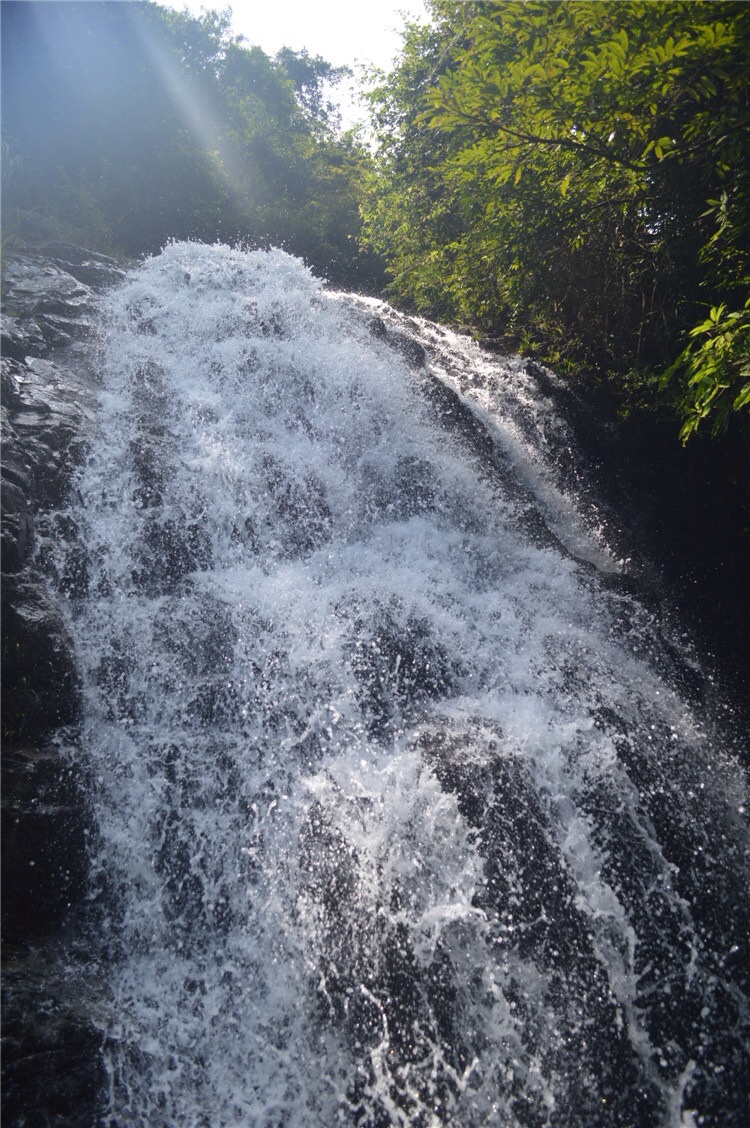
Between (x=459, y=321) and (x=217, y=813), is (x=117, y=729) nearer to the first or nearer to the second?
(x=217, y=813)

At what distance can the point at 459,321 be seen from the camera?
10930 millimetres

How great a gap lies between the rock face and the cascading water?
0.17m

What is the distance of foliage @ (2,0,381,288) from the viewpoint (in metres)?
13.3

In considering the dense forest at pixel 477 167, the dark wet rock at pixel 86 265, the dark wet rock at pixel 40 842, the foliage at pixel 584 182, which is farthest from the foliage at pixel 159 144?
the dark wet rock at pixel 40 842

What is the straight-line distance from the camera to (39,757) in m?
4.22

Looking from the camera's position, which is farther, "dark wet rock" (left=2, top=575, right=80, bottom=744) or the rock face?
"dark wet rock" (left=2, top=575, right=80, bottom=744)

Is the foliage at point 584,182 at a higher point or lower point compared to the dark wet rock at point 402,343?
higher

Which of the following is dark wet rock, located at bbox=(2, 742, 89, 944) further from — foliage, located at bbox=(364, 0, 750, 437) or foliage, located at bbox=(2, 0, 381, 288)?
foliage, located at bbox=(2, 0, 381, 288)

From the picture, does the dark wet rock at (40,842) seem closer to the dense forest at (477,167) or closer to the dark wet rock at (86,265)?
the dense forest at (477,167)

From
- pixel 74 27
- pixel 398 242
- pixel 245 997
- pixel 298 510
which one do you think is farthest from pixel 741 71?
pixel 74 27

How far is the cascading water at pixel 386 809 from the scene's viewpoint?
136 inches

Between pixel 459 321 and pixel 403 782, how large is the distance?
8.88 m

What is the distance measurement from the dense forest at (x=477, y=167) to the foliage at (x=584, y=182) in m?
0.03

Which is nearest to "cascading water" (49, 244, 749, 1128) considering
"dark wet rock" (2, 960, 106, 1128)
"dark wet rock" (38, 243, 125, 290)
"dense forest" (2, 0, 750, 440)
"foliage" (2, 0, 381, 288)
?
"dark wet rock" (2, 960, 106, 1128)
